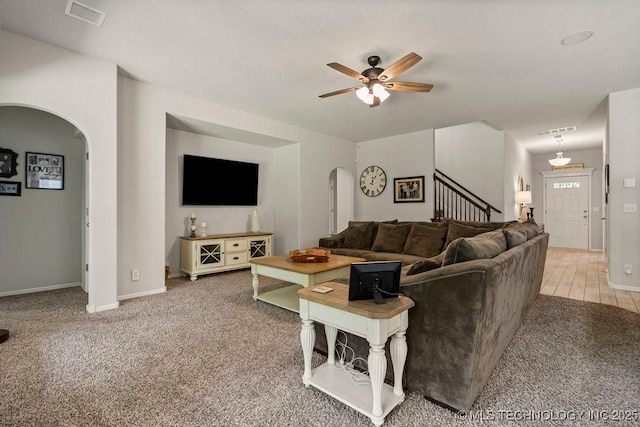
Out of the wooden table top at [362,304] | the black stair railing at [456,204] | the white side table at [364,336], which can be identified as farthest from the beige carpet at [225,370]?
the black stair railing at [456,204]

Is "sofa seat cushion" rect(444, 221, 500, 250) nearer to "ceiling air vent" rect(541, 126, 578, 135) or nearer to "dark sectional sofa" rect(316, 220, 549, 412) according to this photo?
"dark sectional sofa" rect(316, 220, 549, 412)

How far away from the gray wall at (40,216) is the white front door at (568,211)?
10.4m

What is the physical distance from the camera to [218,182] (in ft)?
16.5

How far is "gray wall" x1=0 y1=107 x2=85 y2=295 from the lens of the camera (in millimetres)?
3561

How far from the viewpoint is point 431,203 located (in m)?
5.67

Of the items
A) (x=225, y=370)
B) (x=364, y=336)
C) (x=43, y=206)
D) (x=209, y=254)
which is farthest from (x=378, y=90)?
(x=43, y=206)

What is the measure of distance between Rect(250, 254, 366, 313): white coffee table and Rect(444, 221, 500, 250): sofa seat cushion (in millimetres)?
1577

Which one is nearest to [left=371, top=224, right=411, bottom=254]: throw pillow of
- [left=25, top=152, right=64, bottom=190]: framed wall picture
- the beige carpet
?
the beige carpet

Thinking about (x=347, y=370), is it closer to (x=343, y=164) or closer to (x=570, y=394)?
(x=570, y=394)

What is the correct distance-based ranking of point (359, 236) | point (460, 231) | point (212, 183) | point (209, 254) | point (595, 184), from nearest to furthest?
point (460, 231), point (209, 254), point (359, 236), point (212, 183), point (595, 184)

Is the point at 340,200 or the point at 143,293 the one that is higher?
the point at 340,200

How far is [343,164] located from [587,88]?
12.8 feet

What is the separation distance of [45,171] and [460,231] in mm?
5461

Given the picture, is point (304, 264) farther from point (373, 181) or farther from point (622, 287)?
point (622, 287)
